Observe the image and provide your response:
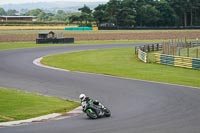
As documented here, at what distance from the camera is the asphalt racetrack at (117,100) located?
16453 mm

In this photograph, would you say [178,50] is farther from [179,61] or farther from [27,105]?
[27,105]

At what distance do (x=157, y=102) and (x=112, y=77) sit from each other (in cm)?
1223

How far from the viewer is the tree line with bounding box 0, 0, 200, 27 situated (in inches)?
5261

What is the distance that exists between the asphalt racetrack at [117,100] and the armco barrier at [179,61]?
976cm

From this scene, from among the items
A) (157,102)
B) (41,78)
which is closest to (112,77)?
(41,78)

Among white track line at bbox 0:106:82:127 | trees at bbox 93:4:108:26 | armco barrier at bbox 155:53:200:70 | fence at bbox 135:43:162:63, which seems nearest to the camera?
white track line at bbox 0:106:82:127

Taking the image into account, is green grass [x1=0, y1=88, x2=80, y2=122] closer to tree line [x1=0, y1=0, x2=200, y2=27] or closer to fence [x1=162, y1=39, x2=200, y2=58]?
fence [x1=162, y1=39, x2=200, y2=58]

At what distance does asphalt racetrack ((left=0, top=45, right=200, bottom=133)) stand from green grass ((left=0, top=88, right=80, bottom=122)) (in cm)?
148

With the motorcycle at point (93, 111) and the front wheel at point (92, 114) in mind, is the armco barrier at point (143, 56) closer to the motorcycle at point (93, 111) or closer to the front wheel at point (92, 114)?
the motorcycle at point (93, 111)

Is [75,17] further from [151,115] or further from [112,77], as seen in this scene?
[151,115]

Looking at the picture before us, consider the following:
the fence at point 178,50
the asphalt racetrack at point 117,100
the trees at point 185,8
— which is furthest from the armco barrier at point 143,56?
the trees at point 185,8

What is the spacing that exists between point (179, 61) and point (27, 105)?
2421 centimetres

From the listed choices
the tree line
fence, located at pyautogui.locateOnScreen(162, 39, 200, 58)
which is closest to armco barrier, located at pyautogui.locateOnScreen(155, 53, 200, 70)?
fence, located at pyautogui.locateOnScreen(162, 39, 200, 58)

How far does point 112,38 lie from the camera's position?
9700cm
